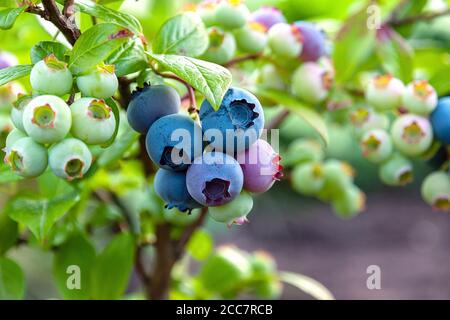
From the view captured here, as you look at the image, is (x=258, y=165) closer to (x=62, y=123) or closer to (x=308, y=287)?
(x=62, y=123)

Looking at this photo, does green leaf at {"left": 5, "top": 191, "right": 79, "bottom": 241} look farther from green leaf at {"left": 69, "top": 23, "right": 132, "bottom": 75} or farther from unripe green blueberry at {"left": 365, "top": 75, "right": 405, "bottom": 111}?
unripe green blueberry at {"left": 365, "top": 75, "right": 405, "bottom": 111}

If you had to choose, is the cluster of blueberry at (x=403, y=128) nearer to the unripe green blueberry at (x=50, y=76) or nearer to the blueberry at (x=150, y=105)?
the blueberry at (x=150, y=105)

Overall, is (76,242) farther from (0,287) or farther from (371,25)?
(371,25)

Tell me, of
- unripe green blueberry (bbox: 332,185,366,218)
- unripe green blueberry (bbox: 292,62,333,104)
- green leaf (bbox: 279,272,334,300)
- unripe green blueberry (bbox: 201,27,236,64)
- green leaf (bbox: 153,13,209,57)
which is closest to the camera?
green leaf (bbox: 153,13,209,57)

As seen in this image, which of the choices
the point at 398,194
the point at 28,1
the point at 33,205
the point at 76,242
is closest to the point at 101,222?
the point at 76,242

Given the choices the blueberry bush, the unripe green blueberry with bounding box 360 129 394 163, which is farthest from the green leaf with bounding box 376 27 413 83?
the unripe green blueberry with bounding box 360 129 394 163
